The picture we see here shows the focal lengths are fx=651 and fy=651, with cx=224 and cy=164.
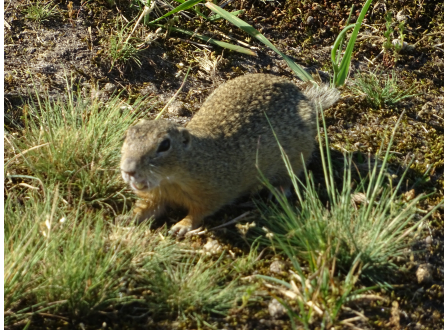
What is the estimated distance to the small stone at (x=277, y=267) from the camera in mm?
4570

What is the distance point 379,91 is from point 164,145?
2617 millimetres

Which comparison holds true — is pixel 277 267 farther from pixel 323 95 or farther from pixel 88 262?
pixel 323 95

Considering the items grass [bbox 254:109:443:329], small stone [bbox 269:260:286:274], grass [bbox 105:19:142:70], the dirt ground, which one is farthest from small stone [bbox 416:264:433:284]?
grass [bbox 105:19:142:70]

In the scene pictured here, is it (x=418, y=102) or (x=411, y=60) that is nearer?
(x=418, y=102)

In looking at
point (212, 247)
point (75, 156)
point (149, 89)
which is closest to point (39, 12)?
point (149, 89)

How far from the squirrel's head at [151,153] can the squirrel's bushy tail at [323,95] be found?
1.63m

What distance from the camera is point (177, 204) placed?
5.32 meters

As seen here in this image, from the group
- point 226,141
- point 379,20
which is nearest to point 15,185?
point 226,141

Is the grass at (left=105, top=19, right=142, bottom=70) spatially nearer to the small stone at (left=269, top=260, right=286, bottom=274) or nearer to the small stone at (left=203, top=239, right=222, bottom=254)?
the small stone at (left=203, top=239, right=222, bottom=254)

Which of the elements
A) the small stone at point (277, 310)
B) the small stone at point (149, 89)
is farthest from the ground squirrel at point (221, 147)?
the small stone at point (277, 310)

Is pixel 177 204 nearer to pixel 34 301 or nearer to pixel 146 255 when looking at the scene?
pixel 146 255

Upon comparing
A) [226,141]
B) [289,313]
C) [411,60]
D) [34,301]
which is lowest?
[34,301]

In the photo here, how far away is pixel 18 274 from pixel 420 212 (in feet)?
10.2

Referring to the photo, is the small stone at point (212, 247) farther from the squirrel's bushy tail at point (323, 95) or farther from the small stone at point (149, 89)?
the small stone at point (149, 89)
